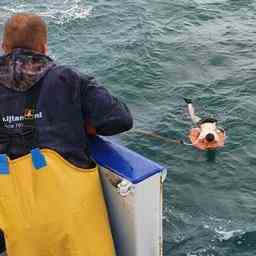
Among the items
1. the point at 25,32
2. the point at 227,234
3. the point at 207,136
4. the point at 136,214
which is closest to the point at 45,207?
the point at 136,214

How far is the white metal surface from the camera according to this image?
319cm

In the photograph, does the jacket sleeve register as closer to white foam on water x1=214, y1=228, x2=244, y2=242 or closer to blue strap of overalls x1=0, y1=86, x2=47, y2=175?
blue strap of overalls x1=0, y1=86, x2=47, y2=175

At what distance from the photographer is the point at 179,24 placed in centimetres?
1133

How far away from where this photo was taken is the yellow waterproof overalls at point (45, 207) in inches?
120

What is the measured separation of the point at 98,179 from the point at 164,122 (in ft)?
15.0

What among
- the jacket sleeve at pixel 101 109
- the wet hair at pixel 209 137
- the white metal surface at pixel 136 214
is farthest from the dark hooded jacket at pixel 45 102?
the wet hair at pixel 209 137

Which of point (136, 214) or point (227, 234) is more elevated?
point (136, 214)

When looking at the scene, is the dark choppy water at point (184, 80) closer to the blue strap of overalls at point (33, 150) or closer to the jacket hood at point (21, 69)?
the blue strap of overalls at point (33, 150)

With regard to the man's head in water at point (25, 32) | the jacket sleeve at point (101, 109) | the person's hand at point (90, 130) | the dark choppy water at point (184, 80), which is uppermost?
the man's head in water at point (25, 32)

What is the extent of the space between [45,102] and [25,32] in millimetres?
419

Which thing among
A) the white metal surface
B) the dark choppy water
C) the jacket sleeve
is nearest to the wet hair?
the dark choppy water

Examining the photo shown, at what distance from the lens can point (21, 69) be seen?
3.17m

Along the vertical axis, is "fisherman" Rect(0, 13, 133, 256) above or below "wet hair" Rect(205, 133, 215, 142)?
above

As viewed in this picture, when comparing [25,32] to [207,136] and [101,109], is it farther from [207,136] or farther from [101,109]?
[207,136]
